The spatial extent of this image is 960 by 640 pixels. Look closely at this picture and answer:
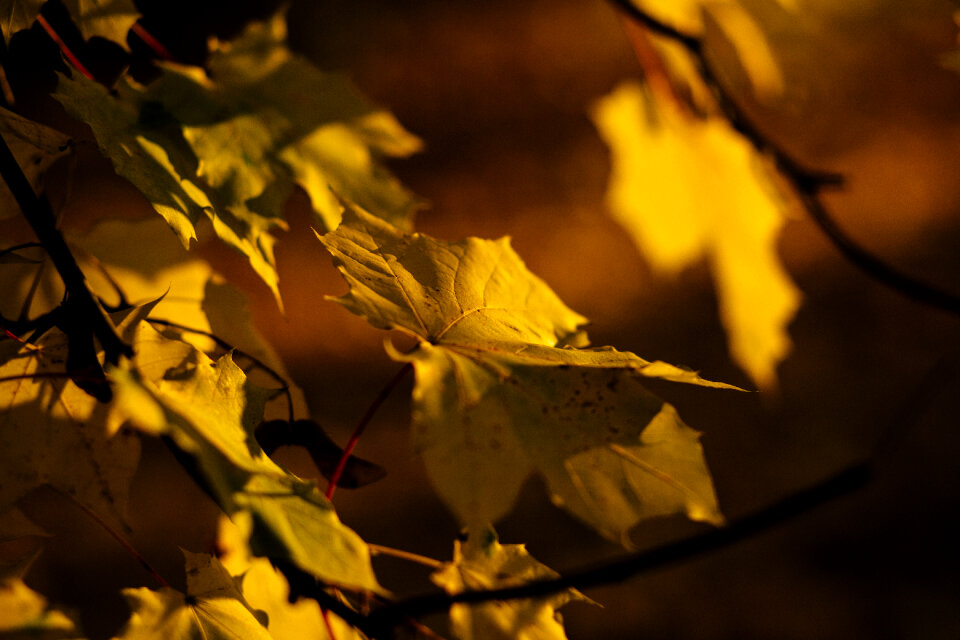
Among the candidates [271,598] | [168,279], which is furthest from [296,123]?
[271,598]

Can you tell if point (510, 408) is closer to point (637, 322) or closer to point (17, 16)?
point (17, 16)

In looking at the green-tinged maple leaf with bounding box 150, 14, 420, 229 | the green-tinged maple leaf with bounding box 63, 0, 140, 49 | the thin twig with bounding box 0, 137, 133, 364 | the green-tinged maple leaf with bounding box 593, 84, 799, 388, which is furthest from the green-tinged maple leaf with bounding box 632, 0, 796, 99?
the thin twig with bounding box 0, 137, 133, 364

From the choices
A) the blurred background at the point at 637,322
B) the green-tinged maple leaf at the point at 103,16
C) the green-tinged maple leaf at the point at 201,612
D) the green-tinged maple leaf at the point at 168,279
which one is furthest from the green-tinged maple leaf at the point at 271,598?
the blurred background at the point at 637,322

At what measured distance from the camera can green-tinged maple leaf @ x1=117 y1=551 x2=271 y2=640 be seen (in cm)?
45

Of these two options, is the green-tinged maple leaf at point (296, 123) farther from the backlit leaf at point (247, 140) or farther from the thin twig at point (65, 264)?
the thin twig at point (65, 264)

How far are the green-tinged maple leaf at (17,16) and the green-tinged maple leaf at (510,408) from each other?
0.23 m

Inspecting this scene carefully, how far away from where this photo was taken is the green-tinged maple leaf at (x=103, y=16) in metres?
0.52

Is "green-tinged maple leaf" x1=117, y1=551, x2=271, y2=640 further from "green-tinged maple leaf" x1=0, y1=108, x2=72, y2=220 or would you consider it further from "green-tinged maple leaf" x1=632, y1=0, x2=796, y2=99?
"green-tinged maple leaf" x1=632, y1=0, x2=796, y2=99

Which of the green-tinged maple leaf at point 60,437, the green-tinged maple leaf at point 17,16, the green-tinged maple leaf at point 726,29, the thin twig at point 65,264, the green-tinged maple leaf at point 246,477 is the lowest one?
the green-tinged maple leaf at point 60,437

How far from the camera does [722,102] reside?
0.67m

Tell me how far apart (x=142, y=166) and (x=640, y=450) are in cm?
35

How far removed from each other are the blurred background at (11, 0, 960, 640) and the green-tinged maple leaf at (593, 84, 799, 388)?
71cm

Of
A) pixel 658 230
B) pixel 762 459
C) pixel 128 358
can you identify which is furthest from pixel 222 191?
pixel 762 459

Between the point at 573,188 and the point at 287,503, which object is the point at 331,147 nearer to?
the point at 287,503
